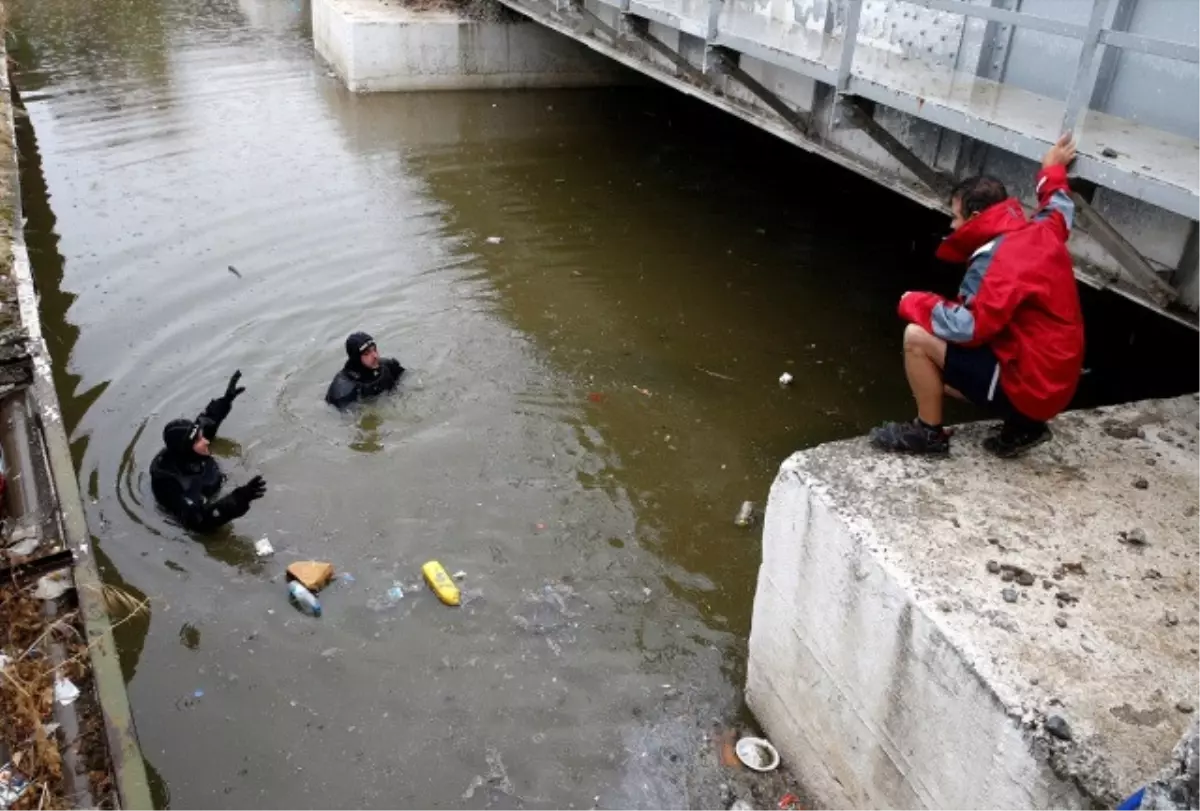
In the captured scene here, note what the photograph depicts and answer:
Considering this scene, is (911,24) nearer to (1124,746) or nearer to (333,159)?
(1124,746)

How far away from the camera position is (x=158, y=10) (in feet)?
78.6

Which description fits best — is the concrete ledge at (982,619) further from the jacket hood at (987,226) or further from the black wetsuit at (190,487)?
the black wetsuit at (190,487)

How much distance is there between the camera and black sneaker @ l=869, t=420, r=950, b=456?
15.4 ft

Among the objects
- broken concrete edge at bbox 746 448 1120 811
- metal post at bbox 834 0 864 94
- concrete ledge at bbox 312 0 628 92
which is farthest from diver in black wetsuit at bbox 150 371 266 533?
concrete ledge at bbox 312 0 628 92

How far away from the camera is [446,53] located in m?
18.2

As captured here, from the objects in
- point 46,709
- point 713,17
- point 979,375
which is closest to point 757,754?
point 979,375

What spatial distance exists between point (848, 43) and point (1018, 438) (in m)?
3.15

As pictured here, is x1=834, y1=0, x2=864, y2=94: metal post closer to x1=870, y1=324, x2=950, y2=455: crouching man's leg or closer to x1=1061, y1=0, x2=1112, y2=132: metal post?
x1=1061, y1=0, x2=1112, y2=132: metal post

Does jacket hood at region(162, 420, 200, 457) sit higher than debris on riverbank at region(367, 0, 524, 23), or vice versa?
debris on riverbank at region(367, 0, 524, 23)

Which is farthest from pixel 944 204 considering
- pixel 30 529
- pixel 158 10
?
pixel 158 10

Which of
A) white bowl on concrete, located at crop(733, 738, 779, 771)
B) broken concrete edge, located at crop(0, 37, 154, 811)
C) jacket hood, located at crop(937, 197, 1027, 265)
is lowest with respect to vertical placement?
white bowl on concrete, located at crop(733, 738, 779, 771)

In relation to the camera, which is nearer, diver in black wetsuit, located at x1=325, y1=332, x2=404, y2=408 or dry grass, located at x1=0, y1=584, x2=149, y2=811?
dry grass, located at x1=0, y1=584, x2=149, y2=811

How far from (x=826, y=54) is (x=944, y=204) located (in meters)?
1.47

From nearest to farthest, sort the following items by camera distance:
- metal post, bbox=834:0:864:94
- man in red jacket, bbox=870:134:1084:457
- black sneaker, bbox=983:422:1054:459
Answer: man in red jacket, bbox=870:134:1084:457 → black sneaker, bbox=983:422:1054:459 → metal post, bbox=834:0:864:94
